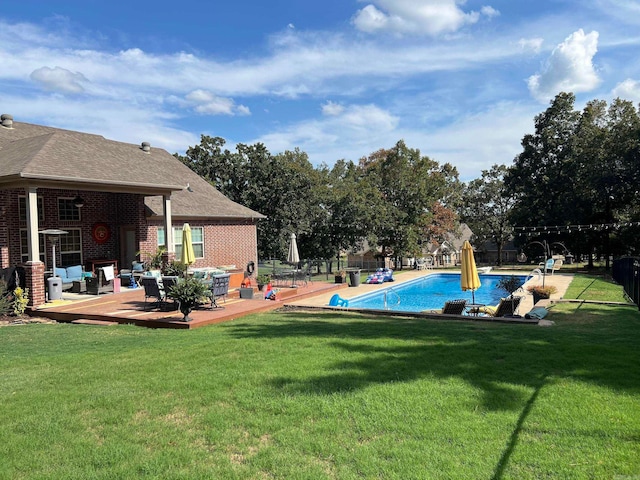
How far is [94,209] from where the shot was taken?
1688cm

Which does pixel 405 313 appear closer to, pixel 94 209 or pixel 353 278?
pixel 353 278

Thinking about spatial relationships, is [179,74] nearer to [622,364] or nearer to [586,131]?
[622,364]

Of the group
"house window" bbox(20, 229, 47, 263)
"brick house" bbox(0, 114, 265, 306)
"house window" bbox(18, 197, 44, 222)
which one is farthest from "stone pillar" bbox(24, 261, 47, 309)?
"house window" bbox(18, 197, 44, 222)

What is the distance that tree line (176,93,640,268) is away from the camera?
30.1m

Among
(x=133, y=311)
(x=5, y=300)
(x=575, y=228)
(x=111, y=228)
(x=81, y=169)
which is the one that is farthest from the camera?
(x=575, y=228)

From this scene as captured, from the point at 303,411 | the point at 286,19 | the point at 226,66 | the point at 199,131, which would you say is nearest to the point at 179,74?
the point at 226,66

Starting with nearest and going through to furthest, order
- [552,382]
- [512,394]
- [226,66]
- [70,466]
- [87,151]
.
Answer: [70,466], [512,394], [552,382], [87,151], [226,66]

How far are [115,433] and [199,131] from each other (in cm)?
3015

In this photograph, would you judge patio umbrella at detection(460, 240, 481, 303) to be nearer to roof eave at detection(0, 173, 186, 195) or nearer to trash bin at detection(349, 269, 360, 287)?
trash bin at detection(349, 269, 360, 287)

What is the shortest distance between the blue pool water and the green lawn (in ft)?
32.1

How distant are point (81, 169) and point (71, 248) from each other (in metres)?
4.38

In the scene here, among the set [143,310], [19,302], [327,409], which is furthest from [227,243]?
[327,409]

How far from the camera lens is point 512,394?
4664 mm

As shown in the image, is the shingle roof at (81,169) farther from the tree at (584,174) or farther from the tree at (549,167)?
the tree at (549,167)
